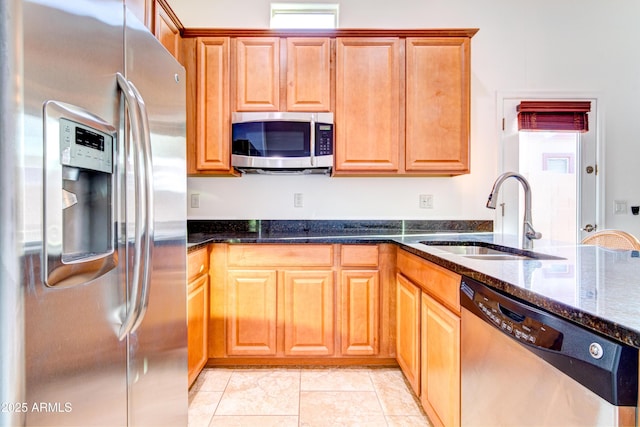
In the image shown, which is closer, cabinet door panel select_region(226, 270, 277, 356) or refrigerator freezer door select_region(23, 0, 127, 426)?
A: refrigerator freezer door select_region(23, 0, 127, 426)

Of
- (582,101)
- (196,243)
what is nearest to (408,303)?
(196,243)

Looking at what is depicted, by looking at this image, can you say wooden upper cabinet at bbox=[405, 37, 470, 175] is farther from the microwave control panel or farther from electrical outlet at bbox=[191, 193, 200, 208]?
electrical outlet at bbox=[191, 193, 200, 208]

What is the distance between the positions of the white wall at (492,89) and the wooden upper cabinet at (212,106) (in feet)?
1.19

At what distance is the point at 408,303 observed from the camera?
1.79 m

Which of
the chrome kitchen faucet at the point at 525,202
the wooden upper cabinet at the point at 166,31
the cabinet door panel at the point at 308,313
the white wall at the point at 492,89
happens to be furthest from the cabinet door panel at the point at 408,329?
the wooden upper cabinet at the point at 166,31

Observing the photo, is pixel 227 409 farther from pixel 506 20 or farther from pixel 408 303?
pixel 506 20

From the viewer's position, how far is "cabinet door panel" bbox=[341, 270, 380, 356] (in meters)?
2.06

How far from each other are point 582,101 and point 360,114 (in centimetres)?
189

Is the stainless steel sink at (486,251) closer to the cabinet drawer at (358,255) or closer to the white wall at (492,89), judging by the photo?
the cabinet drawer at (358,255)

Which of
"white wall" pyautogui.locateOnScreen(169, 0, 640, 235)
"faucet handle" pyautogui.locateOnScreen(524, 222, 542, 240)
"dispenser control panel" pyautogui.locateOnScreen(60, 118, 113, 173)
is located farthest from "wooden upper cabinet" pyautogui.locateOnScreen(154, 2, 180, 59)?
"faucet handle" pyautogui.locateOnScreen(524, 222, 542, 240)

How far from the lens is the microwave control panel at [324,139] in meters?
2.22

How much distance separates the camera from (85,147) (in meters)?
0.68

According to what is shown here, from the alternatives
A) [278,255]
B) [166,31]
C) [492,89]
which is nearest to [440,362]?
[278,255]

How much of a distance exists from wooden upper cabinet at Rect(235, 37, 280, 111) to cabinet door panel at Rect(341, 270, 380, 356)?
1.29 metres
